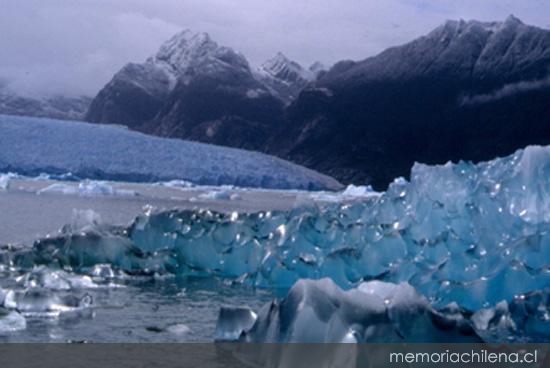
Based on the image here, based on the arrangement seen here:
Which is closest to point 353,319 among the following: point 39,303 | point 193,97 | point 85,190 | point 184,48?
point 39,303

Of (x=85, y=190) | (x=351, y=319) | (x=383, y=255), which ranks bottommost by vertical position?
(x=85, y=190)

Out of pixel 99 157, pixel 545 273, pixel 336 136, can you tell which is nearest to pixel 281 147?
pixel 336 136

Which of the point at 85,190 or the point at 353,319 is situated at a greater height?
the point at 353,319

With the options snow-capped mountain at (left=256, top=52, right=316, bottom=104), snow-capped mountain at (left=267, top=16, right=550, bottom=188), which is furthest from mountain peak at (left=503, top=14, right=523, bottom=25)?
snow-capped mountain at (left=256, top=52, right=316, bottom=104)

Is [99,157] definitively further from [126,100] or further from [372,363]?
[126,100]

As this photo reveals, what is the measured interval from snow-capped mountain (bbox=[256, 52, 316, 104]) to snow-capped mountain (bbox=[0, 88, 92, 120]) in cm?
1229

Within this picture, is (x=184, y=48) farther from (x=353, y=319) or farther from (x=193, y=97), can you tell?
(x=353, y=319)

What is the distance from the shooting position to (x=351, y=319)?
294 centimetres

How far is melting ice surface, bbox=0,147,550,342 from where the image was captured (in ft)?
9.93

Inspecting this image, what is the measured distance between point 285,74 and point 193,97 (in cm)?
843

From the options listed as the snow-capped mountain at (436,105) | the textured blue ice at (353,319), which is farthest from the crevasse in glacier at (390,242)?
the snow-capped mountain at (436,105)

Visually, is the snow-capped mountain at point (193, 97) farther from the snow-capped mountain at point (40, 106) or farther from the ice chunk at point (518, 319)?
the ice chunk at point (518, 319)

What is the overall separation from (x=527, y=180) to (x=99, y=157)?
1469 cm

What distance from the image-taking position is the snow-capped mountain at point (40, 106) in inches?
1977
